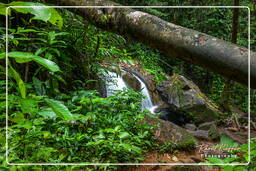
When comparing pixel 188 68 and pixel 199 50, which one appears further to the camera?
pixel 188 68

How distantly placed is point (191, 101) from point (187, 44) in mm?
2379

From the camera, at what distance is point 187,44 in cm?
61

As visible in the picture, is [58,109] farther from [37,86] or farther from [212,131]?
[212,131]

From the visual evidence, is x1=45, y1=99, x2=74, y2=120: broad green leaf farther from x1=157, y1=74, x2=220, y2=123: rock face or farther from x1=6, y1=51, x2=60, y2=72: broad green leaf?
x1=157, y1=74, x2=220, y2=123: rock face

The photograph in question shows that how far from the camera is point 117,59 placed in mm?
1944

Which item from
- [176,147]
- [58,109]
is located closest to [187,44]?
[58,109]

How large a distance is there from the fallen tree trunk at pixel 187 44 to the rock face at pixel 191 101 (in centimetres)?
135

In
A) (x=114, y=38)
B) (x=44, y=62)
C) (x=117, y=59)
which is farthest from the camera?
(x=114, y=38)

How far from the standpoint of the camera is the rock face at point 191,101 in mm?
2201

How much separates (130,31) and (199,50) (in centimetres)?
32

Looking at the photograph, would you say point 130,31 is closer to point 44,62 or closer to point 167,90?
point 44,62

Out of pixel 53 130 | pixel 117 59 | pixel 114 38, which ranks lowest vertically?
pixel 53 130

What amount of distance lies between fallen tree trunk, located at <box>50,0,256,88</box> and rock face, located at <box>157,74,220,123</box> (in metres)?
1.35

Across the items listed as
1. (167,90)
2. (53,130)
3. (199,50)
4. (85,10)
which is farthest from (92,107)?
(199,50)
